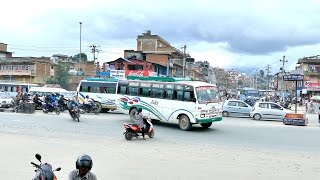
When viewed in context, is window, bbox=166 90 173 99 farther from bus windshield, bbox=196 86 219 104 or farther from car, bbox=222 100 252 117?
car, bbox=222 100 252 117

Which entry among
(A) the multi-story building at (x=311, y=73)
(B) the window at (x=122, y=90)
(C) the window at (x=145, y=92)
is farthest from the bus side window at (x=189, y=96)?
(A) the multi-story building at (x=311, y=73)

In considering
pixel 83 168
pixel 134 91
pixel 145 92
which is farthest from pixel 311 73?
pixel 83 168

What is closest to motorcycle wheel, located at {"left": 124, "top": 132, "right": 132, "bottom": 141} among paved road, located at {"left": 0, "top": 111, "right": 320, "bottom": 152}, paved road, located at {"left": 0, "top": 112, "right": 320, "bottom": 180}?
paved road, located at {"left": 0, "top": 112, "right": 320, "bottom": 180}

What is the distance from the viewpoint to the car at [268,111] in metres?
29.4

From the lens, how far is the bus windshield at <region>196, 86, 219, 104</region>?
20141mm

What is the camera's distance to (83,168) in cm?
478

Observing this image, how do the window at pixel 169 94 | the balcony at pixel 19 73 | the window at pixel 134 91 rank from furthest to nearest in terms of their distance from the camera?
the balcony at pixel 19 73
the window at pixel 134 91
the window at pixel 169 94

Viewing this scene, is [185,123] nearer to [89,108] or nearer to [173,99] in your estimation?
[173,99]

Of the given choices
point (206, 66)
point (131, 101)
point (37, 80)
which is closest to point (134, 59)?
point (37, 80)

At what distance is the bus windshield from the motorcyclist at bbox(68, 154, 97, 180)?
15382 mm

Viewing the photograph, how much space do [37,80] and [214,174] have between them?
63887 mm

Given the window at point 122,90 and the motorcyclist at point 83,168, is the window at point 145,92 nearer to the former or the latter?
the window at point 122,90

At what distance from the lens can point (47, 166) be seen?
18.1 feet

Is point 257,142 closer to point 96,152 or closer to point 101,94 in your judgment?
point 96,152
